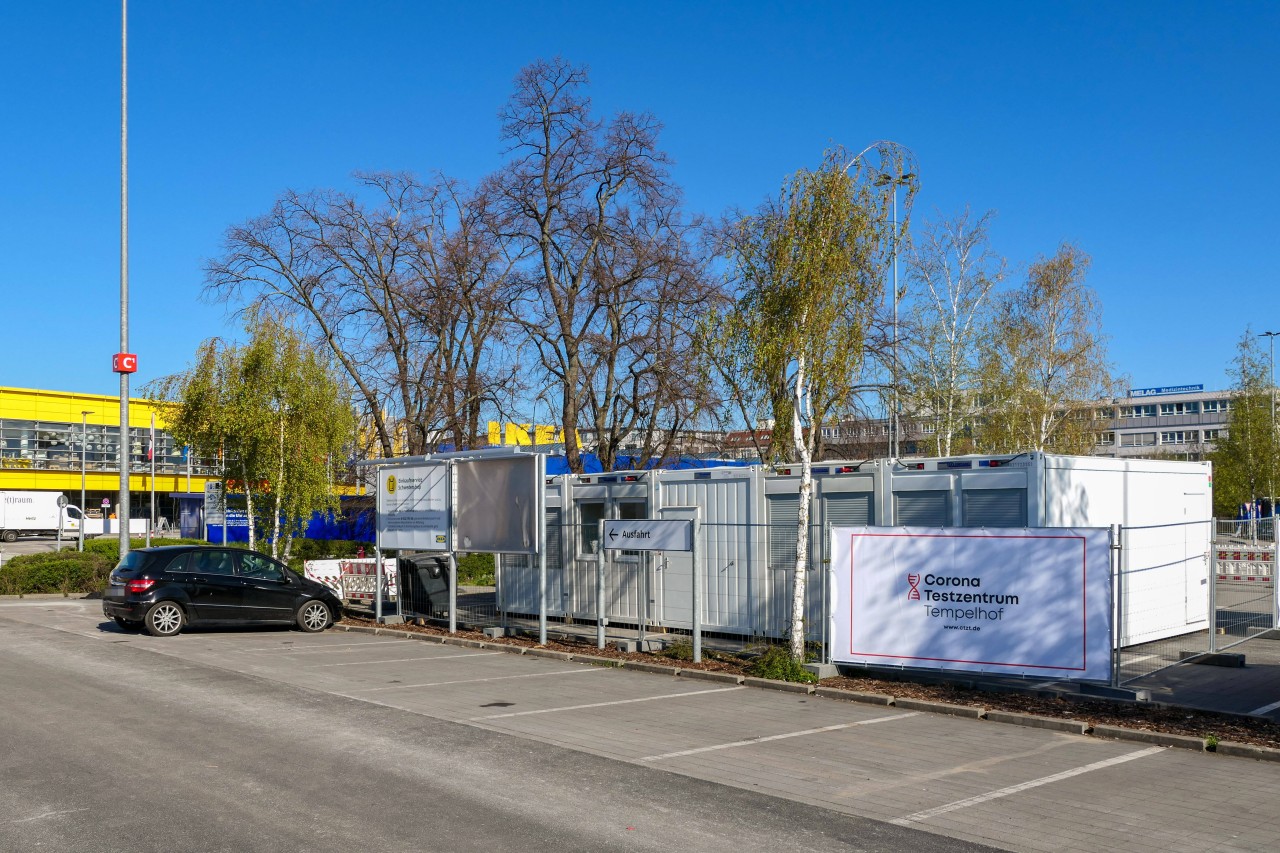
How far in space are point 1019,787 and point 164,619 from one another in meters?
15.2

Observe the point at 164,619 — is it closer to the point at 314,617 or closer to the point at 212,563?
the point at 212,563

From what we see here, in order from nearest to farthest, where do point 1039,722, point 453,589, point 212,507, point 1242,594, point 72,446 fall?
point 1039,722, point 1242,594, point 453,589, point 212,507, point 72,446

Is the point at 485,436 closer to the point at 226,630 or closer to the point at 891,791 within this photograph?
the point at 226,630

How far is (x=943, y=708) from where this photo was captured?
1170 centimetres

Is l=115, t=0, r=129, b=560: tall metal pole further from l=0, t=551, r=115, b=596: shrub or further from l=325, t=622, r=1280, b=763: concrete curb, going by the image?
l=325, t=622, r=1280, b=763: concrete curb

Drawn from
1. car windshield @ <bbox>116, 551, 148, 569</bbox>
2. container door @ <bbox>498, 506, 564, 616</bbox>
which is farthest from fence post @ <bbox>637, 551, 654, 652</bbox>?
car windshield @ <bbox>116, 551, 148, 569</bbox>

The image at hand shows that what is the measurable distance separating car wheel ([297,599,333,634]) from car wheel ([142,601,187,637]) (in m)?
1.99

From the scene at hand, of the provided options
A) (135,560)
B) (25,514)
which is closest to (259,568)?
(135,560)

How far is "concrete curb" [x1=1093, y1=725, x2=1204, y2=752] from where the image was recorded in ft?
32.4

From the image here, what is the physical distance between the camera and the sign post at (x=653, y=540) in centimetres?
1500

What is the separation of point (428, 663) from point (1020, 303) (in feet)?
82.4

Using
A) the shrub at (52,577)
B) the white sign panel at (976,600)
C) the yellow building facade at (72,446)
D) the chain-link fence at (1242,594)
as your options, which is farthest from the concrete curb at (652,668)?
the yellow building facade at (72,446)

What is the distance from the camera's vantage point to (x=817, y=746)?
9.95 meters

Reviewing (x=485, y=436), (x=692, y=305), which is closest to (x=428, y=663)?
(x=692, y=305)
